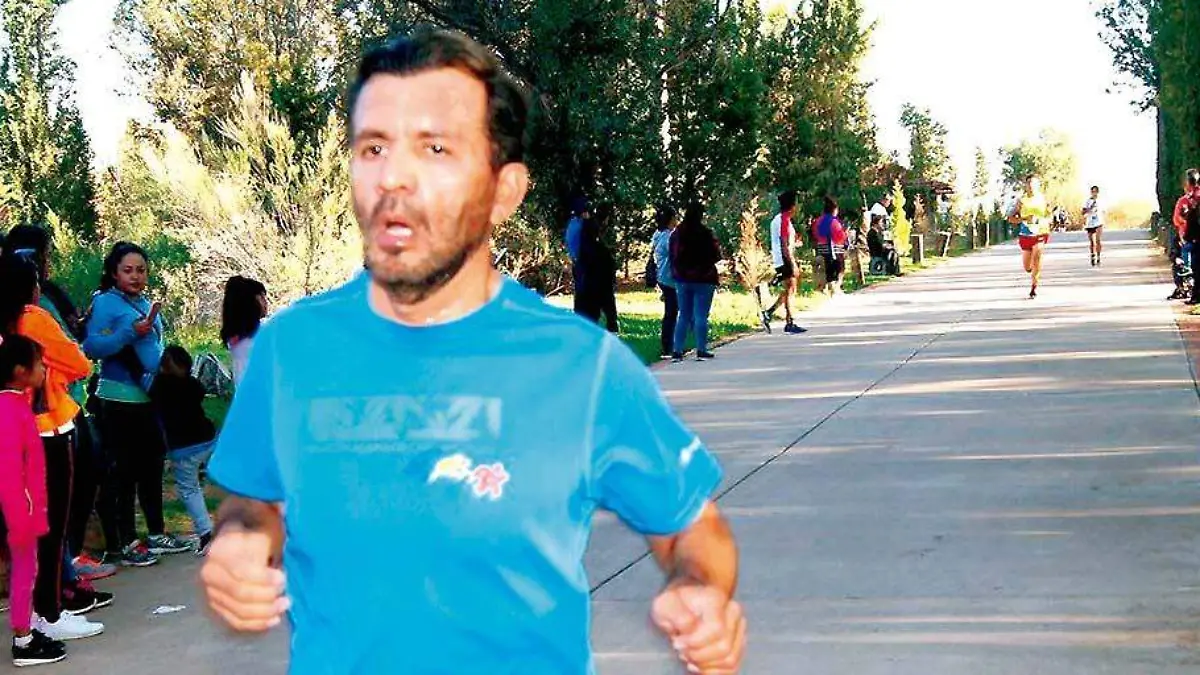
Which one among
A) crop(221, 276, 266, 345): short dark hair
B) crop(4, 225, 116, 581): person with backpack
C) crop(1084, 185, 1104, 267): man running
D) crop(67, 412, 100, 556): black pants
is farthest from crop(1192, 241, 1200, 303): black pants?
crop(67, 412, 100, 556): black pants

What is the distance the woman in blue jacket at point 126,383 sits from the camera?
7645 mm

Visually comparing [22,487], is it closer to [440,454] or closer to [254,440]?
[254,440]

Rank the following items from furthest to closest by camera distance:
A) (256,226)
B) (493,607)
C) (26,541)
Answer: (256,226) < (26,541) < (493,607)

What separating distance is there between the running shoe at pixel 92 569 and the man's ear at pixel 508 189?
5.73 meters

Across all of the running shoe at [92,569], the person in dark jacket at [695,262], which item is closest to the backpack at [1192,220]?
the person in dark jacket at [695,262]

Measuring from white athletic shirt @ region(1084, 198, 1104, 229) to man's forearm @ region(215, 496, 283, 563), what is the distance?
29.8 metres

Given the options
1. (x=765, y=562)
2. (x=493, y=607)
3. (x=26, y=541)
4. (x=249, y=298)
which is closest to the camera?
(x=493, y=607)

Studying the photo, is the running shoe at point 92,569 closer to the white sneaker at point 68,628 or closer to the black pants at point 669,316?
the white sneaker at point 68,628

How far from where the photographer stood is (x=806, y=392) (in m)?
13.1

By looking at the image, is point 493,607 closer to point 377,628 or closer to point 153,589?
point 377,628

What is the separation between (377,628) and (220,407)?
11814 mm

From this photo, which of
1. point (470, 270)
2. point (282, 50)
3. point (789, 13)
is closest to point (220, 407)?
point (470, 270)

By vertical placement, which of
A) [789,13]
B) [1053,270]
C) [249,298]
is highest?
[789,13]

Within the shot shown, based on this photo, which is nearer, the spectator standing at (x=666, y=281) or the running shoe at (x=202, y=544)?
the running shoe at (x=202, y=544)
